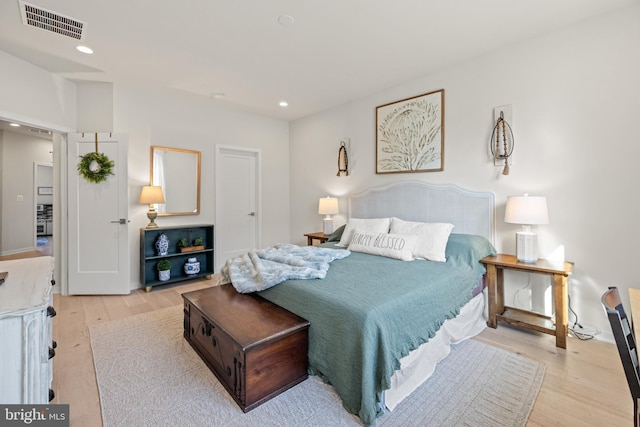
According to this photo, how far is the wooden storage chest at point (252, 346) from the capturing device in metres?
1.65

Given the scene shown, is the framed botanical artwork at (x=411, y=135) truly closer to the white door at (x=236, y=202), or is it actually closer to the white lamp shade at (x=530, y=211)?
the white lamp shade at (x=530, y=211)

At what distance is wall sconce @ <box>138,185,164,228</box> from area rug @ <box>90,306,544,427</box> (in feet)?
6.08

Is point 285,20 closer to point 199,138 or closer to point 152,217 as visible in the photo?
point 199,138

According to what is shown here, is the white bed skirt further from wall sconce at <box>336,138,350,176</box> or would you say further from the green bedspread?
wall sconce at <box>336,138,350,176</box>

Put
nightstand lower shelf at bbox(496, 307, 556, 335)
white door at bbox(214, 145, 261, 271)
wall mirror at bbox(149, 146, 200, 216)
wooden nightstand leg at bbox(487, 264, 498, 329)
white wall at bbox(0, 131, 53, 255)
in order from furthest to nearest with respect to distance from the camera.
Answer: white wall at bbox(0, 131, 53, 255) < white door at bbox(214, 145, 261, 271) < wall mirror at bbox(149, 146, 200, 216) < wooden nightstand leg at bbox(487, 264, 498, 329) < nightstand lower shelf at bbox(496, 307, 556, 335)

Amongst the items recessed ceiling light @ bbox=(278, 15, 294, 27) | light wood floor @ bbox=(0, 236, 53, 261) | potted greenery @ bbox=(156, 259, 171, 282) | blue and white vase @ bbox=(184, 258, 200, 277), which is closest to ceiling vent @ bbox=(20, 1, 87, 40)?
recessed ceiling light @ bbox=(278, 15, 294, 27)

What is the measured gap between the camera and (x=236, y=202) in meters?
4.96

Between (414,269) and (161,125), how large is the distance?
3831 millimetres

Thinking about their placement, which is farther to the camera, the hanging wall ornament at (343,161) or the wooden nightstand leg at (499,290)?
the hanging wall ornament at (343,161)

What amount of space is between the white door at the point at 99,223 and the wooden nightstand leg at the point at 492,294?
13.5 ft

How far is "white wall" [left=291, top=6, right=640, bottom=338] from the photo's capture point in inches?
90.9

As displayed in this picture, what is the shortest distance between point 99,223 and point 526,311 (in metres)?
4.88

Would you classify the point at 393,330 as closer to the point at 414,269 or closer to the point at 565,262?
the point at 414,269

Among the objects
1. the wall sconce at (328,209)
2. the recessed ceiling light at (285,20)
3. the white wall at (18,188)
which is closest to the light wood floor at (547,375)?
the wall sconce at (328,209)
